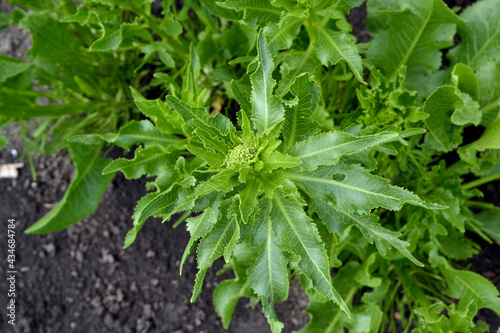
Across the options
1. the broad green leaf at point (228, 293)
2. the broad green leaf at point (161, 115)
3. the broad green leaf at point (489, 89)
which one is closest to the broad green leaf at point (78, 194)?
the broad green leaf at point (161, 115)

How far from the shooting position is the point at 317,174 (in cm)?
97

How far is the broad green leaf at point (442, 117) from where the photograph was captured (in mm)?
1208

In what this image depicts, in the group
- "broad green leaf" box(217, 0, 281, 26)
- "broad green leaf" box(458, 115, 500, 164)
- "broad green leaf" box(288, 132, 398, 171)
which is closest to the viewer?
"broad green leaf" box(288, 132, 398, 171)

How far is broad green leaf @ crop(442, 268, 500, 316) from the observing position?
4.25 ft

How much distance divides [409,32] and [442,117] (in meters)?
A: 0.32

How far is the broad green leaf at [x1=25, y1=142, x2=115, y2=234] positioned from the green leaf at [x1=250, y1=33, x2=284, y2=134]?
0.83 meters

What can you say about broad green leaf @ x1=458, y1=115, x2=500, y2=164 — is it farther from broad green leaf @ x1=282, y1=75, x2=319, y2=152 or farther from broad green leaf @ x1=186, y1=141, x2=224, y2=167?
broad green leaf @ x1=186, y1=141, x2=224, y2=167

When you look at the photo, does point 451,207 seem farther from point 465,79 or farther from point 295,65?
point 295,65

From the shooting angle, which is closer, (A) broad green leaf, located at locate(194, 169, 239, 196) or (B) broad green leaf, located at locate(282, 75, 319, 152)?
(A) broad green leaf, located at locate(194, 169, 239, 196)

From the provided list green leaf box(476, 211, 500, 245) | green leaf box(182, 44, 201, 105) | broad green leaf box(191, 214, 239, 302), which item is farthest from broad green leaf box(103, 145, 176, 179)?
green leaf box(476, 211, 500, 245)

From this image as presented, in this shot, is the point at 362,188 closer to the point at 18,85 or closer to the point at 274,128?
the point at 274,128

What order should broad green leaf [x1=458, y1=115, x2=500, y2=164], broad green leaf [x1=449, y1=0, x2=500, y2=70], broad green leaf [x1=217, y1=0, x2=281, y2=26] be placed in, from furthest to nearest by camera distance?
broad green leaf [x1=449, y1=0, x2=500, y2=70] → broad green leaf [x1=458, y1=115, x2=500, y2=164] → broad green leaf [x1=217, y1=0, x2=281, y2=26]

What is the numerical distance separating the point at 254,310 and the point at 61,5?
1498 mm

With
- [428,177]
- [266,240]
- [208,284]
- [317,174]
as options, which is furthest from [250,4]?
[208,284]
